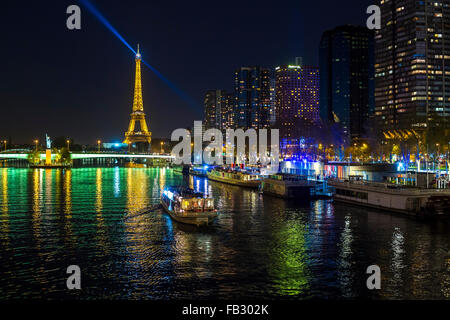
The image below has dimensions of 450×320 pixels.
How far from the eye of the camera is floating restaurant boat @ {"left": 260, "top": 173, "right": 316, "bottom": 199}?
→ 6109cm

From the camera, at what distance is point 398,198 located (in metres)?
45.5

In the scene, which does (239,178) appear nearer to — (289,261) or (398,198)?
(398,198)

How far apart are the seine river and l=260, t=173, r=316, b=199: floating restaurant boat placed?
39.4 feet

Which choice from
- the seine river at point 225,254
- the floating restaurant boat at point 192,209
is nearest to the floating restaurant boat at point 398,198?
the seine river at point 225,254

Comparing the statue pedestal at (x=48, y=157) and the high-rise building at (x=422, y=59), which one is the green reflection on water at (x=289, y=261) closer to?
the high-rise building at (x=422, y=59)

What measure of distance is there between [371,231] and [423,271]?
37.0 ft

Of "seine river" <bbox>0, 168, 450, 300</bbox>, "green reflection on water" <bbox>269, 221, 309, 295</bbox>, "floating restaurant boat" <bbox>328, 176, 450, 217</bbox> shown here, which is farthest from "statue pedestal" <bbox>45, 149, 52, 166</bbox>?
"green reflection on water" <bbox>269, 221, 309, 295</bbox>

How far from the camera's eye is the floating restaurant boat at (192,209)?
3838 cm

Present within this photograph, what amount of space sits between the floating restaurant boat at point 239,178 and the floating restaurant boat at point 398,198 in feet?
84.9

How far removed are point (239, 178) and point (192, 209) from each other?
1759 inches

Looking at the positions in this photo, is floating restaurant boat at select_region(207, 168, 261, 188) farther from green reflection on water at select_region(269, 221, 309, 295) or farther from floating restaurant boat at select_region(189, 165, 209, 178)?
green reflection on water at select_region(269, 221, 309, 295)
